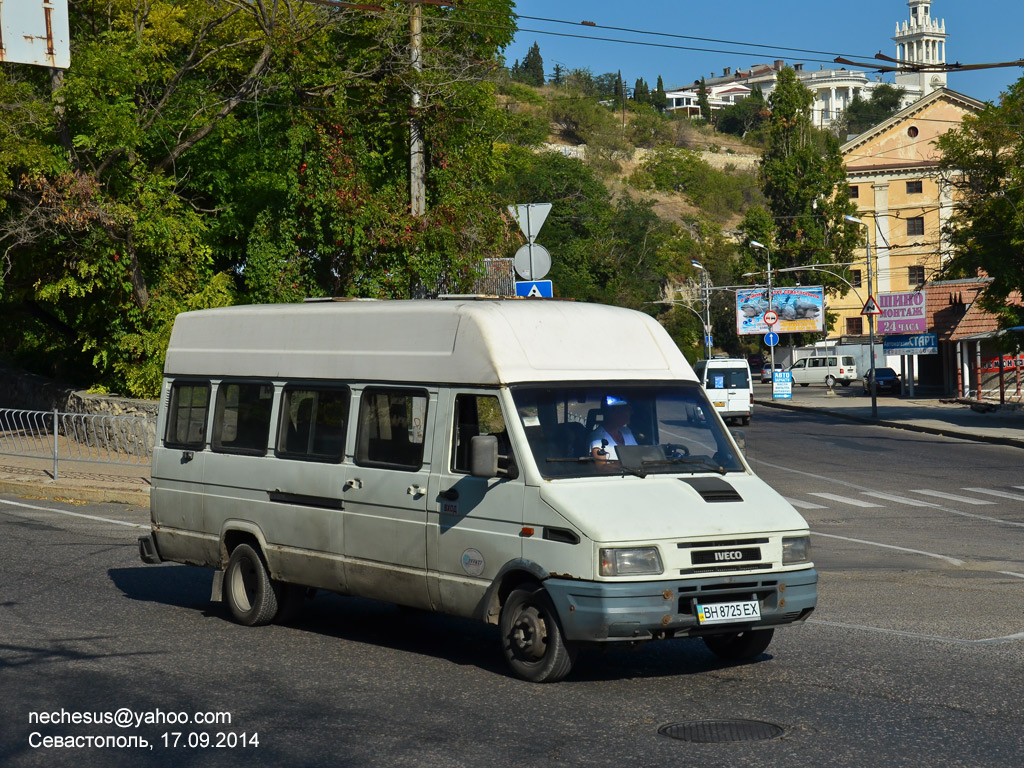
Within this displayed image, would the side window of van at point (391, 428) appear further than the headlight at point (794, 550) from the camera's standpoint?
Yes

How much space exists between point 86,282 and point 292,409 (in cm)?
1913

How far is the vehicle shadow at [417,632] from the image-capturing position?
28.3 ft

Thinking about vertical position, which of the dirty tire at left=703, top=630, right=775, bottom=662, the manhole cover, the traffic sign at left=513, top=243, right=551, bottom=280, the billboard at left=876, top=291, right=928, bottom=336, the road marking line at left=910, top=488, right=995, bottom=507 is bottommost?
the road marking line at left=910, top=488, right=995, bottom=507

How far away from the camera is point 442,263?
26828 millimetres

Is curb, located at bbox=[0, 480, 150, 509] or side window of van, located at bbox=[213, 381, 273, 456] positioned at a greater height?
side window of van, located at bbox=[213, 381, 273, 456]

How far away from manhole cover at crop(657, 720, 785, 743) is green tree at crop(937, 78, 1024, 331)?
3158 centimetres

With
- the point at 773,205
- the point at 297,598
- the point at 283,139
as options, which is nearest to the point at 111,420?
the point at 283,139

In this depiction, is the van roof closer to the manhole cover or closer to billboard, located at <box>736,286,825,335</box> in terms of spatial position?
the manhole cover

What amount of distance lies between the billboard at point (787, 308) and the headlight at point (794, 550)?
81741 mm

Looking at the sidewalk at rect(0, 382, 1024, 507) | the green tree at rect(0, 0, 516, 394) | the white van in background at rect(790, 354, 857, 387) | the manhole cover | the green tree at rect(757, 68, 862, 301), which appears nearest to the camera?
the manhole cover

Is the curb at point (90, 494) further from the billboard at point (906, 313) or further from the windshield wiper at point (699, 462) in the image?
the billboard at point (906, 313)

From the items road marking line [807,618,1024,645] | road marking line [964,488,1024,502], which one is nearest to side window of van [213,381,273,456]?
road marking line [807,618,1024,645]

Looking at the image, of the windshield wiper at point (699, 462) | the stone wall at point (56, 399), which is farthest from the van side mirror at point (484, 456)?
the stone wall at point (56, 399)

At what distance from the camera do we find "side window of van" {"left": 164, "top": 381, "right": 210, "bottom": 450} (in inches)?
436
